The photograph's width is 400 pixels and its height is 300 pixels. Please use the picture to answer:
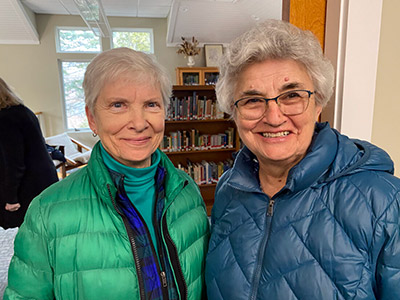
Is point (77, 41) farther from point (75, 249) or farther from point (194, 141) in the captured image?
point (75, 249)

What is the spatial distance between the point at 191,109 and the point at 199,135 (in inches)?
15.4

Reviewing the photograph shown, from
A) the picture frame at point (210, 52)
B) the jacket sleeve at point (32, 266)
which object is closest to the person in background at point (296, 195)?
the jacket sleeve at point (32, 266)

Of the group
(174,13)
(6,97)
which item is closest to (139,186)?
(6,97)

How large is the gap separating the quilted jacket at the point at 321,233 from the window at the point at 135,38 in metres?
7.16

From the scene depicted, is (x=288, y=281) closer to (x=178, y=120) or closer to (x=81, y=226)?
(x=81, y=226)

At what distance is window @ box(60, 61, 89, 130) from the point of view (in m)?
7.26

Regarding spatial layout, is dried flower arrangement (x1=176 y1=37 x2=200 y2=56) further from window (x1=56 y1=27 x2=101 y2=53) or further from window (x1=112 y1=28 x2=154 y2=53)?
window (x1=56 y1=27 x2=101 y2=53)

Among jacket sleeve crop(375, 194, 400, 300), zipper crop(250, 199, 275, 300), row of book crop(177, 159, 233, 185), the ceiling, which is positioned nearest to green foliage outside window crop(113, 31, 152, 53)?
the ceiling

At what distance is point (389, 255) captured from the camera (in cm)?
67

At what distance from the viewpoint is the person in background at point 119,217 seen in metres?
0.92

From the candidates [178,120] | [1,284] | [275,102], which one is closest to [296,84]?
[275,102]

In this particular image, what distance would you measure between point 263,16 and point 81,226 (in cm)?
668

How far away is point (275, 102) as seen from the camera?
2.80 ft

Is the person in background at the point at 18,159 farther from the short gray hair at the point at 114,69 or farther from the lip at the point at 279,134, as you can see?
the lip at the point at 279,134
